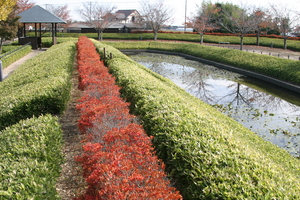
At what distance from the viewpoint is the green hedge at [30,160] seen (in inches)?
136

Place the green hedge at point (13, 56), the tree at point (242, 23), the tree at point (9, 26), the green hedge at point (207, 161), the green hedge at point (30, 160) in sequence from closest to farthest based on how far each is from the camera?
the green hedge at point (30, 160), the green hedge at point (207, 161), the green hedge at point (13, 56), the tree at point (9, 26), the tree at point (242, 23)

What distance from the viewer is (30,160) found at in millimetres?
4109

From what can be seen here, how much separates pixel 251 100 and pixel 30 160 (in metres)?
12.7

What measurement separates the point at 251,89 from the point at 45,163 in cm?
1539

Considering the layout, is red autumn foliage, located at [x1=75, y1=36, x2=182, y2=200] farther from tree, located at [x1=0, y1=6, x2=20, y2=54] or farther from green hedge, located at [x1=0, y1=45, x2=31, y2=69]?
tree, located at [x1=0, y1=6, x2=20, y2=54]

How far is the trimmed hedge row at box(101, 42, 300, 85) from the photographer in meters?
18.7

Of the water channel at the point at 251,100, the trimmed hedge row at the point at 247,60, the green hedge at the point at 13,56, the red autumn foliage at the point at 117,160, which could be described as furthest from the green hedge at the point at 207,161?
the green hedge at the point at 13,56

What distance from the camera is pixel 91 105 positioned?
6621 mm

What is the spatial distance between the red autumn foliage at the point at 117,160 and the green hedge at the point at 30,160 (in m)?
0.52

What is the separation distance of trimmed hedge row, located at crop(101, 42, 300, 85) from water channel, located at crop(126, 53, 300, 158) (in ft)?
4.13

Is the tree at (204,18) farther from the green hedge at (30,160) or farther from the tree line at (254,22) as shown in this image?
the green hedge at (30,160)

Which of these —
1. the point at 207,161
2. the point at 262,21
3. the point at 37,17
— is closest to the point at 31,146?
the point at 207,161

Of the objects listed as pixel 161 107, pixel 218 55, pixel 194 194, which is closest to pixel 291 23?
pixel 218 55

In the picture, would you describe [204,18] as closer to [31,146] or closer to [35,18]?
[35,18]
